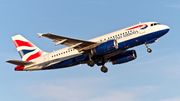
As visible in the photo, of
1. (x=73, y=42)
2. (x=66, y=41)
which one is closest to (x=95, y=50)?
(x=73, y=42)

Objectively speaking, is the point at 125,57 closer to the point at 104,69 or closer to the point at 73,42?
the point at 104,69

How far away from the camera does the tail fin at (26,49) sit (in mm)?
46344

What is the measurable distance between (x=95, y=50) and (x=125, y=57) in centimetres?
717

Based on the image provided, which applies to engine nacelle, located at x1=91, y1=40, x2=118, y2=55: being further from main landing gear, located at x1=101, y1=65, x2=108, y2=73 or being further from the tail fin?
the tail fin

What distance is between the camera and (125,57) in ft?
150

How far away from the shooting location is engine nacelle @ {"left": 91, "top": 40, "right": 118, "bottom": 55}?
39.3m

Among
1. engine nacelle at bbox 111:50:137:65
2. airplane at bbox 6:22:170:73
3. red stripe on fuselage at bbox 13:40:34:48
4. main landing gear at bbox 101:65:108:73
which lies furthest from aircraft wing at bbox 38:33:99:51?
red stripe on fuselage at bbox 13:40:34:48

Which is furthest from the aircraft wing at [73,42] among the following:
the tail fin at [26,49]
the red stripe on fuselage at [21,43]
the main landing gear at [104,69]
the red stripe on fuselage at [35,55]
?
the red stripe on fuselage at [21,43]

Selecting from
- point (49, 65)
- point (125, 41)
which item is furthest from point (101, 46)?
point (49, 65)

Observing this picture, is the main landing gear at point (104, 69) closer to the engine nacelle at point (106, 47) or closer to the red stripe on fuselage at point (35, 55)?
the engine nacelle at point (106, 47)

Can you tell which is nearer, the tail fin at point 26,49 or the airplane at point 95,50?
the airplane at point 95,50

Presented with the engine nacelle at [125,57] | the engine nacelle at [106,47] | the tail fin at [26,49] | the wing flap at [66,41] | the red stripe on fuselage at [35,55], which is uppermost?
the tail fin at [26,49]

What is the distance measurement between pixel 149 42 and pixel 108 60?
28.0 ft

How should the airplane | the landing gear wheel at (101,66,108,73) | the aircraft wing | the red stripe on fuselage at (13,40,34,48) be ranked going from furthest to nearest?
the red stripe on fuselage at (13,40,34,48), the landing gear wheel at (101,66,108,73), the airplane, the aircraft wing
